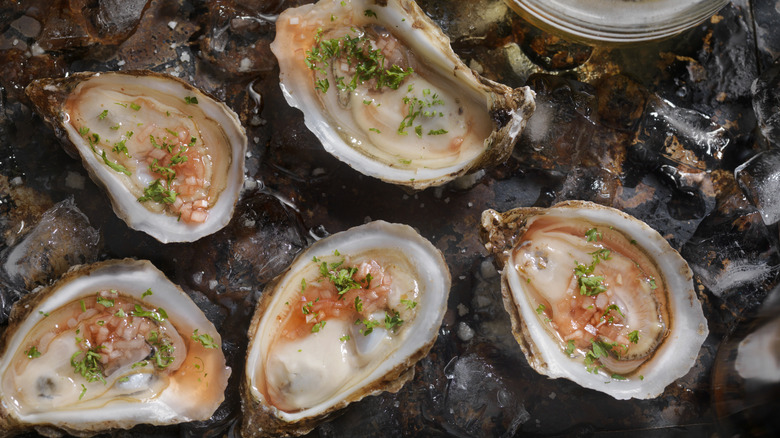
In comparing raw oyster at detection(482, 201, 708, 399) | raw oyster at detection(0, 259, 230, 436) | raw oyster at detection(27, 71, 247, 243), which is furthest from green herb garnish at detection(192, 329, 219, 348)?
raw oyster at detection(482, 201, 708, 399)

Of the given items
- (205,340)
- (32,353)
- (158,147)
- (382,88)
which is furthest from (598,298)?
(32,353)

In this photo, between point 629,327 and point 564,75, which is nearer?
point 629,327

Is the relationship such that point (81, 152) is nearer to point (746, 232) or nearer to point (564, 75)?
point (564, 75)

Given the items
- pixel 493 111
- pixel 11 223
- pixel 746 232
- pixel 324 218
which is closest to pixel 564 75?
pixel 493 111

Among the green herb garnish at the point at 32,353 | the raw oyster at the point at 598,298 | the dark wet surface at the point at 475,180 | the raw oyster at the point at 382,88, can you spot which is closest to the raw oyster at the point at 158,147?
the dark wet surface at the point at 475,180

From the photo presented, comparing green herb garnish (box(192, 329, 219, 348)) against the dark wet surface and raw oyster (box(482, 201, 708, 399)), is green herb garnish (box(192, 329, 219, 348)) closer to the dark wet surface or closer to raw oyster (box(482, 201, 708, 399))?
the dark wet surface

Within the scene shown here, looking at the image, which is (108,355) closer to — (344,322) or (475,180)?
(344,322)
